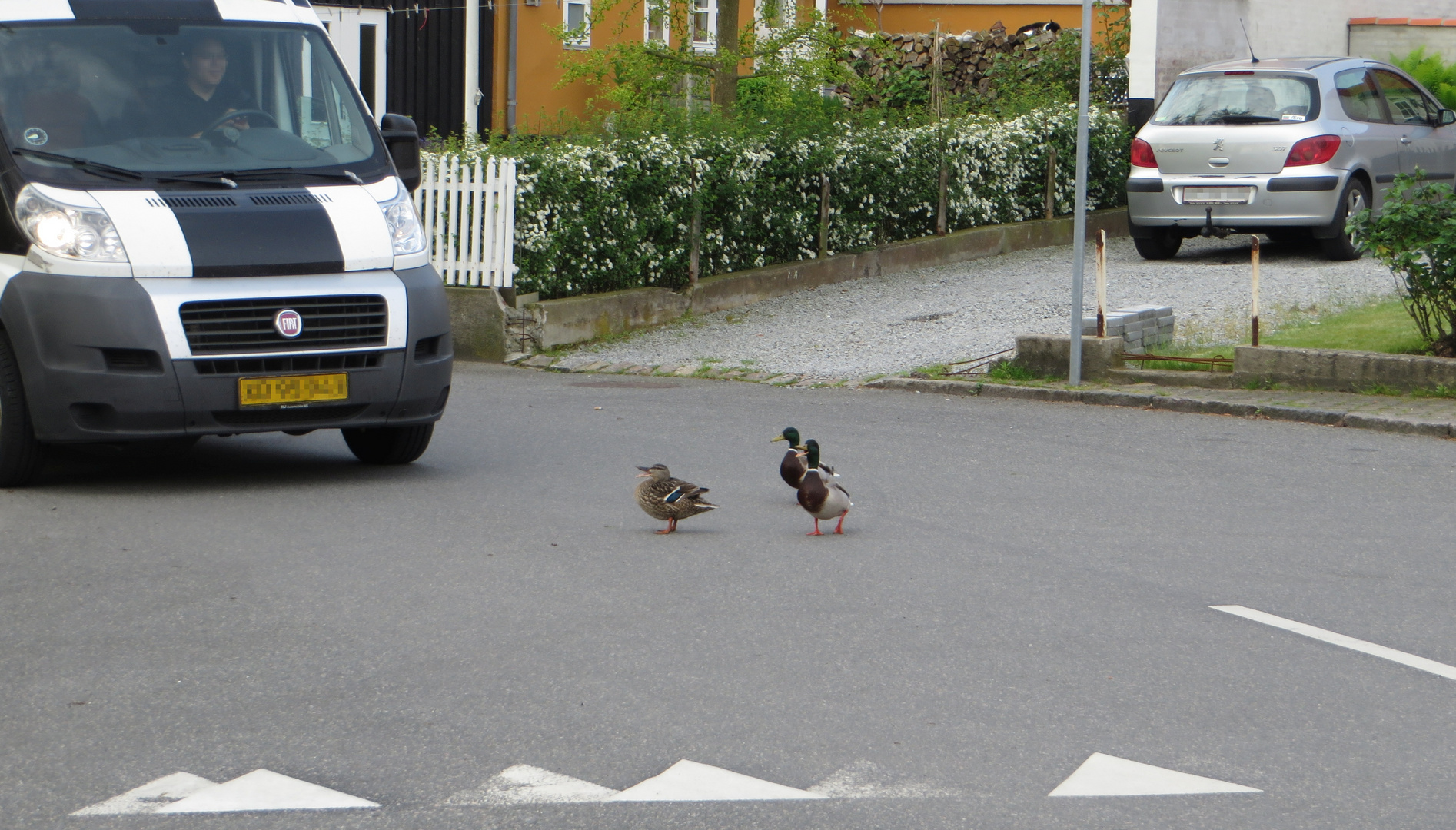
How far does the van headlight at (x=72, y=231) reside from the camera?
8.03 m

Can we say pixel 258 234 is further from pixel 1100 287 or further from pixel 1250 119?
pixel 1250 119

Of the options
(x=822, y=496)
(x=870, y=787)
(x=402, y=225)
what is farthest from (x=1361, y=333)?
(x=870, y=787)

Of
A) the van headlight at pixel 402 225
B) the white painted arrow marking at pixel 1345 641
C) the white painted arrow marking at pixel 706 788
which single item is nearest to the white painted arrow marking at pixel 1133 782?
the white painted arrow marking at pixel 706 788

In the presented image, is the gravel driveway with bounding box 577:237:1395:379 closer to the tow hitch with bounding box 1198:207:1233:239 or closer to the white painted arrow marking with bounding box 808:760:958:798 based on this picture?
the tow hitch with bounding box 1198:207:1233:239

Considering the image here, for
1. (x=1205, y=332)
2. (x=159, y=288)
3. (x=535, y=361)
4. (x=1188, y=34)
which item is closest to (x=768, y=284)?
(x=535, y=361)

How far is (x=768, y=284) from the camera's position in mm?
17125

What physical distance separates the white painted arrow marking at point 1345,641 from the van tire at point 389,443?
4.44 m

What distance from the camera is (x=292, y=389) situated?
8242mm

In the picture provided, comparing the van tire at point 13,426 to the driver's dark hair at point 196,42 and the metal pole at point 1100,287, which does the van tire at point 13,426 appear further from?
the metal pole at point 1100,287

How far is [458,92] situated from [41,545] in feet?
68.7

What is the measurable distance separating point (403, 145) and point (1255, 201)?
32.8 ft

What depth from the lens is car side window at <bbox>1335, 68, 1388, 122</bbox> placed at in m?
17.2

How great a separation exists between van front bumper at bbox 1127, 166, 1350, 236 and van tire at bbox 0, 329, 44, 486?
11.8 meters

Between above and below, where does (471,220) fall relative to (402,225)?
above
